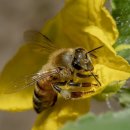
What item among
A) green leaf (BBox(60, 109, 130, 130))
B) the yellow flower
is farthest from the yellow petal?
green leaf (BBox(60, 109, 130, 130))

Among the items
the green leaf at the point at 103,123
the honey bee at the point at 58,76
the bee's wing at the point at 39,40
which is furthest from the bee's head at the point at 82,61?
the green leaf at the point at 103,123

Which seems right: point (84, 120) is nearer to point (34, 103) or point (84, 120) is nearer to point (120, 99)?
point (120, 99)

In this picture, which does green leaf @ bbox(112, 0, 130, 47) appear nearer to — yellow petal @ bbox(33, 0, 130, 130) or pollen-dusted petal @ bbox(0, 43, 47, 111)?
yellow petal @ bbox(33, 0, 130, 130)

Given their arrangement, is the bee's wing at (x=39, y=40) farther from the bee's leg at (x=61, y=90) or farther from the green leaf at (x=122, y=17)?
the green leaf at (x=122, y=17)

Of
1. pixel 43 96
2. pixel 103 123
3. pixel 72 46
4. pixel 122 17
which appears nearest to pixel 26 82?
pixel 43 96

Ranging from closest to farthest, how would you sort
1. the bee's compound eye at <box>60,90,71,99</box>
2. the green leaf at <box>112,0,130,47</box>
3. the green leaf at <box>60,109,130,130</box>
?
the green leaf at <box>60,109,130,130</box> → the green leaf at <box>112,0,130,47</box> → the bee's compound eye at <box>60,90,71,99</box>
